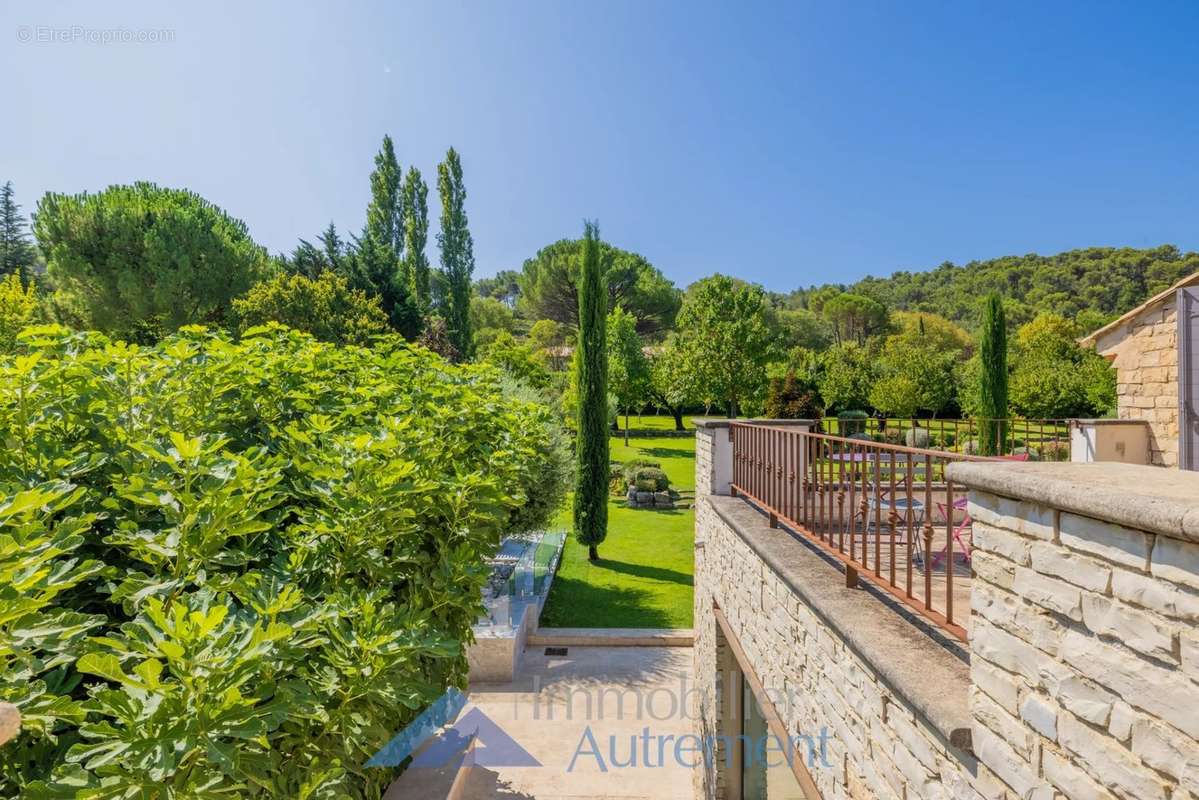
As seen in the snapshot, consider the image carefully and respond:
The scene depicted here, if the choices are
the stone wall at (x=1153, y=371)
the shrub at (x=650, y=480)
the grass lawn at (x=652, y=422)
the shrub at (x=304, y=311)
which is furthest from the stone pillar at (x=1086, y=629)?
the grass lawn at (x=652, y=422)

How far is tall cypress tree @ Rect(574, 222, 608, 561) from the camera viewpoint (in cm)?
1258

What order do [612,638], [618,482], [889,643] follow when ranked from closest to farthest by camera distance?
[889,643], [612,638], [618,482]

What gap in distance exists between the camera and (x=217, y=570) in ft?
7.53

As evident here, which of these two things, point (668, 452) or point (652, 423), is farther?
point (652, 423)

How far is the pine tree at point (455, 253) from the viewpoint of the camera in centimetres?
2901

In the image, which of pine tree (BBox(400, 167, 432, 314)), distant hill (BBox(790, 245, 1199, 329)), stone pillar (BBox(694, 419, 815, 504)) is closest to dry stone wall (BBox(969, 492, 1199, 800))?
stone pillar (BBox(694, 419, 815, 504))

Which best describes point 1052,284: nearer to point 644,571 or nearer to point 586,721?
point 644,571

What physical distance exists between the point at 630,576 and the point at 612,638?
3.25m

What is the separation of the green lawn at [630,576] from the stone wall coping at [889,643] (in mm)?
6853

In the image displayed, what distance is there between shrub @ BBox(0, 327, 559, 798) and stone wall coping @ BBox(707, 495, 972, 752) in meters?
1.75

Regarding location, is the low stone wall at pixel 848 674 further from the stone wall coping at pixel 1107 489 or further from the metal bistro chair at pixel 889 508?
the stone wall coping at pixel 1107 489

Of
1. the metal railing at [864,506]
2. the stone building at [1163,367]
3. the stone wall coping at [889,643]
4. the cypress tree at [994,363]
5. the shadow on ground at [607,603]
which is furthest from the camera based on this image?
the cypress tree at [994,363]

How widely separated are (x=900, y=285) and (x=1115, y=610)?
72.2 meters

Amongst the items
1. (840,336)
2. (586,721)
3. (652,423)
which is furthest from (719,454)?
(840,336)
